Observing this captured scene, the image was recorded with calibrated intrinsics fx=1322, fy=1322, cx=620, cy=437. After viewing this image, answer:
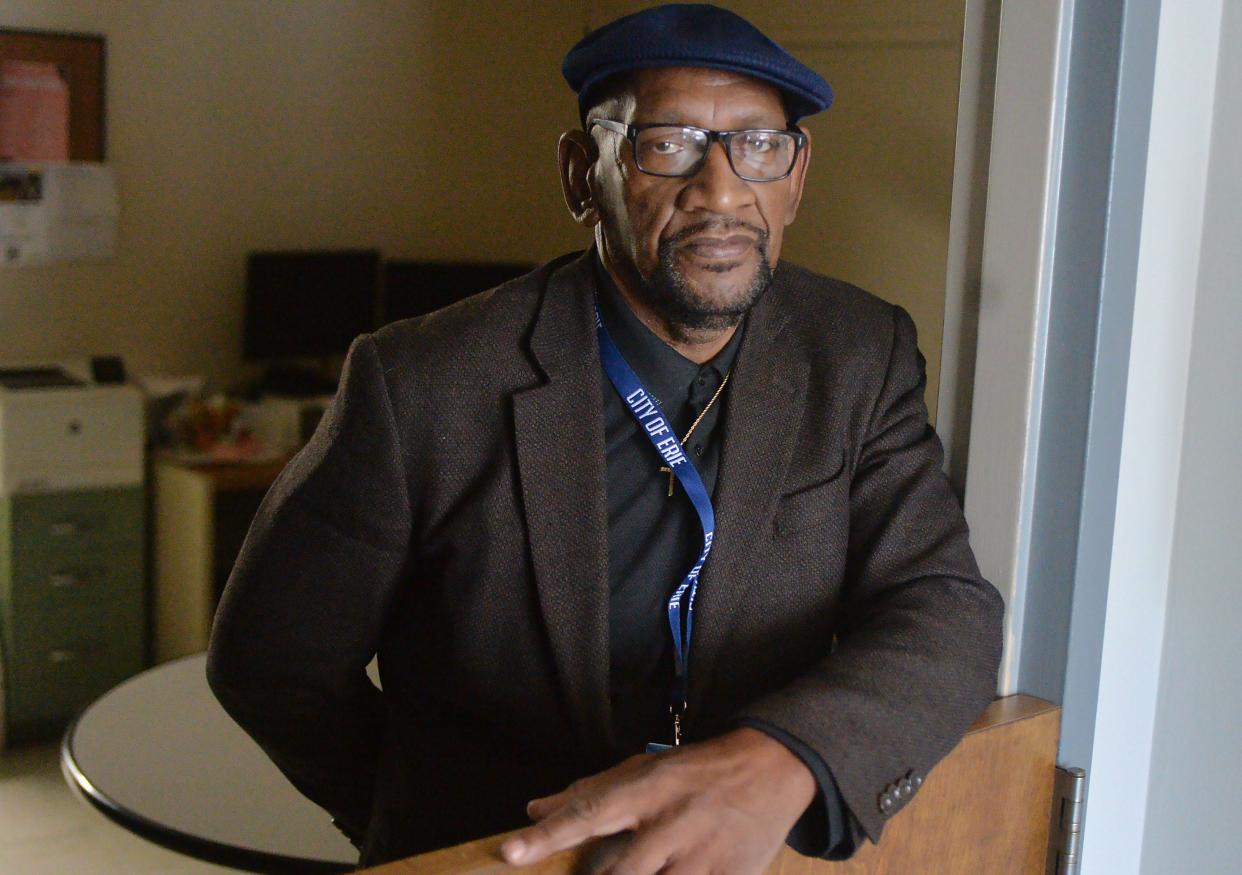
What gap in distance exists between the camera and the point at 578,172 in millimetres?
1448

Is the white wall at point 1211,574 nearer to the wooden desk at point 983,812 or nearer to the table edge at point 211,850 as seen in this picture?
the wooden desk at point 983,812

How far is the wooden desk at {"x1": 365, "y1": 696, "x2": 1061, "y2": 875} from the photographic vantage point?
1080 millimetres

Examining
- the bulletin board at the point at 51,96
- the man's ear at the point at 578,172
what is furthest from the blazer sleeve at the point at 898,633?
the bulletin board at the point at 51,96

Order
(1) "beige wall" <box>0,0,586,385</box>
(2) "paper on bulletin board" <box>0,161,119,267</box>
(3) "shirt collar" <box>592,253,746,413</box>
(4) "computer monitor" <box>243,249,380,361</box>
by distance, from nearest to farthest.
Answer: (3) "shirt collar" <box>592,253,746,413</box> → (2) "paper on bulletin board" <box>0,161,119,267</box> → (1) "beige wall" <box>0,0,586,385</box> → (4) "computer monitor" <box>243,249,380,361</box>

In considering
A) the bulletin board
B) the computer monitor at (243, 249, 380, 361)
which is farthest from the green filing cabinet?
the bulletin board

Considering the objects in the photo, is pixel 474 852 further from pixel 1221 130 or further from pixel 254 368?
pixel 254 368

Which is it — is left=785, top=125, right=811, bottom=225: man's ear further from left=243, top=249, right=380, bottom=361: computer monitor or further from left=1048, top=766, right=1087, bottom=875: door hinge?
left=243, top=249, right=380, bottom=361: computer monitor

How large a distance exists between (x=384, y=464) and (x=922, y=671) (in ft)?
1.84

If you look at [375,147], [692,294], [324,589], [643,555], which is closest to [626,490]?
[643,555]

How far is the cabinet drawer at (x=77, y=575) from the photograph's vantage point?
4.32 metres

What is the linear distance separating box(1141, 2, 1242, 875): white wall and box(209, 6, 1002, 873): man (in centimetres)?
22

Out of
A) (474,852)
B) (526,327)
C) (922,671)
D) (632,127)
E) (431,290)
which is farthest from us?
(431,290)

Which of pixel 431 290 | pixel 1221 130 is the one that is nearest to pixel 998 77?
pixel 1221 130

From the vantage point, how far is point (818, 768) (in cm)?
99
